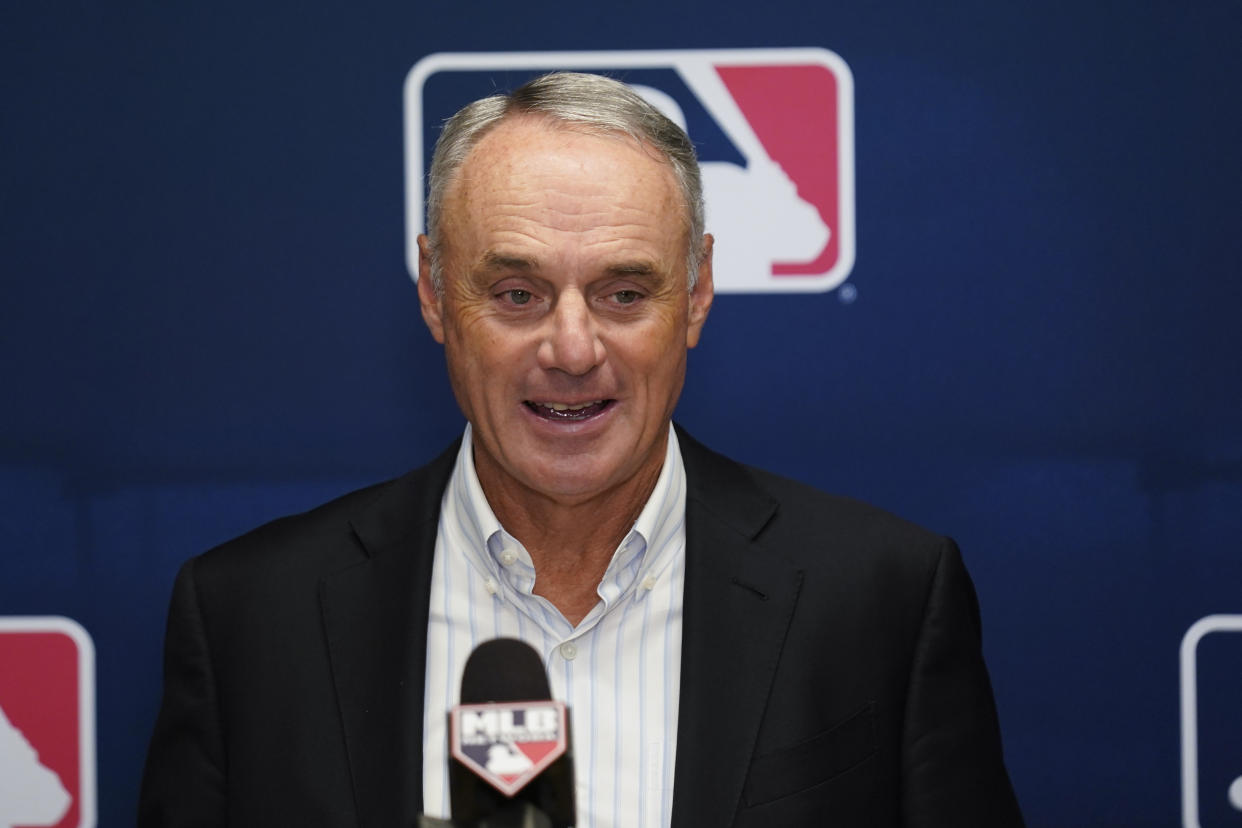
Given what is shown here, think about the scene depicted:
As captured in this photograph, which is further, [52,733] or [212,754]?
[52,733]

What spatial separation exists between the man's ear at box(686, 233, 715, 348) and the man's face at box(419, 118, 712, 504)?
0.08m

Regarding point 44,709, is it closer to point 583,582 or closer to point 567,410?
point 583,582

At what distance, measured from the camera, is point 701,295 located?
5.92 feet

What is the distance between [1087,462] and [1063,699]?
43 cm

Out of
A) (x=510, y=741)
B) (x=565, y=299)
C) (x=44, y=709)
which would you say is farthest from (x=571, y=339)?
(x=44, y=709)

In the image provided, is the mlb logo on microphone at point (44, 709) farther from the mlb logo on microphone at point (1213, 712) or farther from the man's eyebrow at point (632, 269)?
the mlb logo on microphone at point (1213, 712)

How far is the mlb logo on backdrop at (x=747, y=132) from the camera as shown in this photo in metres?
2.24

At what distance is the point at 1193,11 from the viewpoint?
2232mm

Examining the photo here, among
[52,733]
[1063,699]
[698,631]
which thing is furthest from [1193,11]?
[52,733]

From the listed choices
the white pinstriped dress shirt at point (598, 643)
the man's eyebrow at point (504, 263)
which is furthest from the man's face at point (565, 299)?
the white pinstriped dress shirt at point (598, 643)

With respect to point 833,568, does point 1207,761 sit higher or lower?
lower

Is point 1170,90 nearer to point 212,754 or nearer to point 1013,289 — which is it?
point 1013,289

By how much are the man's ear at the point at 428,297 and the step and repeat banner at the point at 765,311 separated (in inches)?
18.7

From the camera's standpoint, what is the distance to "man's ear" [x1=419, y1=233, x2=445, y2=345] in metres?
1.80
